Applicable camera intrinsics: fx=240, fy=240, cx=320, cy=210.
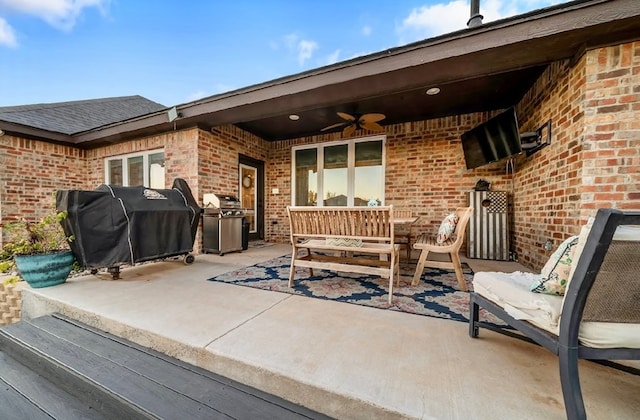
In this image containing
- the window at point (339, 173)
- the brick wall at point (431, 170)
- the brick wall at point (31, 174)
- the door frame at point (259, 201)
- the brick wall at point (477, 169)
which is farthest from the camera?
the door frame at point (259, 201)

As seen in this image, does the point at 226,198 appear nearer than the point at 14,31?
Yes

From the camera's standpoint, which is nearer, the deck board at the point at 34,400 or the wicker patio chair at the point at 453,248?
the deck board at the point at 34,400

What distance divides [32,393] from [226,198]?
3.44m

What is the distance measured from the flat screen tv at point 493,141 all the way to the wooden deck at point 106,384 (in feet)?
13.1

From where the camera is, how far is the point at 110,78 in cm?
934

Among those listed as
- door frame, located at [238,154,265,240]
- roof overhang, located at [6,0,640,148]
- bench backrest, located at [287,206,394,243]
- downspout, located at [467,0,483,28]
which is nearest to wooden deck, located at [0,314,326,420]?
bench backrest, located at [287,206,394,243]

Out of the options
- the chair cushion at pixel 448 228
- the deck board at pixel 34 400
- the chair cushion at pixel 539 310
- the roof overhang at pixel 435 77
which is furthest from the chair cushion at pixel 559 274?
the deck board at pixel 34 400

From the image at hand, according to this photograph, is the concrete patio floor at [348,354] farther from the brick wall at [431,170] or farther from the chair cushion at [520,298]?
the brick wall at [431,170]

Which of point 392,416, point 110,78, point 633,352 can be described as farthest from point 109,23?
point 633,352

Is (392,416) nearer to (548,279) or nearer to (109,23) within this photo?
(548,279)

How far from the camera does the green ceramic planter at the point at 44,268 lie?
243cm

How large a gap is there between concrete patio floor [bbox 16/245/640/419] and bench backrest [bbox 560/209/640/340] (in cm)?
41

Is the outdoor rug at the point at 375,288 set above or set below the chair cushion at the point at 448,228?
below

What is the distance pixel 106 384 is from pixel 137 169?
5471 millimetres
